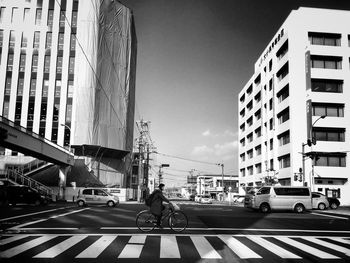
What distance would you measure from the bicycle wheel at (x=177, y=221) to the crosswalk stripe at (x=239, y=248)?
173 cm

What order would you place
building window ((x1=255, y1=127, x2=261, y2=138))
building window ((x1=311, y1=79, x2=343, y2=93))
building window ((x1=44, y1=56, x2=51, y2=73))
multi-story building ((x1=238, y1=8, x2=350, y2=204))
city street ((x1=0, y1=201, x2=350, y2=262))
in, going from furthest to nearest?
1. building window ((x1=255, y1=127, x2=261, y2=138))
2. building window ((x1=44, y1=56, x2=51, y2=73))
3. building window ((x1=311, y1=79, x2=343, y2=93))
4. multi-story building ((x1=238, y1=8, x2=350, y2=204))
5. city street ((x1=0, y1=201, x2=350, y2=262))

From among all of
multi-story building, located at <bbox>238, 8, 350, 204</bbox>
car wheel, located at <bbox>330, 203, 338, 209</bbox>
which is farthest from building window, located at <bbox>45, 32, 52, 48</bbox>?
car wheel, located at <bbox>330, 203, 338, 209</bbox>

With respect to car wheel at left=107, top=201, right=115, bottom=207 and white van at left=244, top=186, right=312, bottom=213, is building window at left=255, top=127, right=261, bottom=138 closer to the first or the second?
white van at left=244, top=186, right=312, bottom=213

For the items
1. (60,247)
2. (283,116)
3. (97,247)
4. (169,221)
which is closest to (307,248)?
(169,221)

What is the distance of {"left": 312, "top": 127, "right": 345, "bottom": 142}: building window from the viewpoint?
46.0 meters

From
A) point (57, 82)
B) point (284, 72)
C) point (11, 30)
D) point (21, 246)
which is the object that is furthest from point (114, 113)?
point (21, 246)

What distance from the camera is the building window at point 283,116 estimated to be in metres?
49.3

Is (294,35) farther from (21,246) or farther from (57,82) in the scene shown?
Answer: (21,246)

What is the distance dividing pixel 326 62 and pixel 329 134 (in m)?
10.2

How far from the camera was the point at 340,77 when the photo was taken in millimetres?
46719

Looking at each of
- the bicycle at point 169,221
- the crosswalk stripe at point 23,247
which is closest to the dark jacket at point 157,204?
the bicycle at point 169,221

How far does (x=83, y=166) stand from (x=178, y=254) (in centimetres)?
4355

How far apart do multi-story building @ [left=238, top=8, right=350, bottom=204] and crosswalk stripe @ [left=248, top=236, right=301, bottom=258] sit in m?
32.9

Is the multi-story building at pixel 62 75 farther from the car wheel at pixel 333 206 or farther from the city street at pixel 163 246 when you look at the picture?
the city street at pixel 163 246
